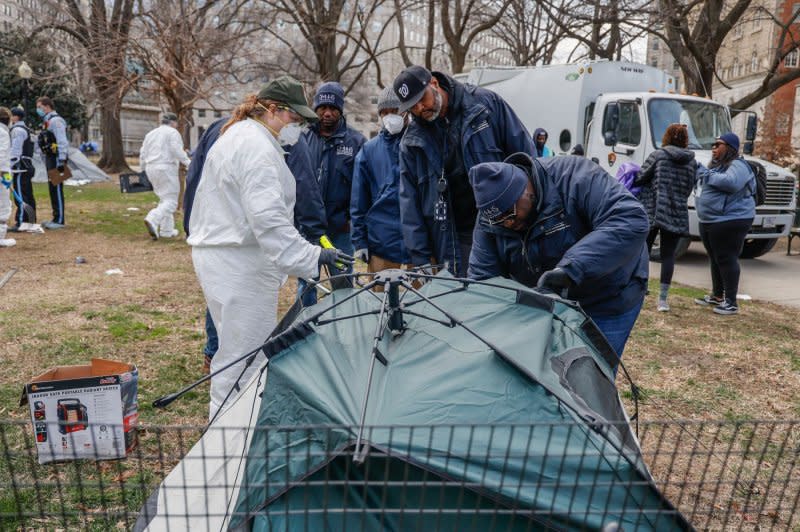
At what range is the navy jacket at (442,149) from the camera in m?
3.75

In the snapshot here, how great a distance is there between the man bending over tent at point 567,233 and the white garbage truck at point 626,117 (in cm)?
690

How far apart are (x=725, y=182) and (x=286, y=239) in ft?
15.5

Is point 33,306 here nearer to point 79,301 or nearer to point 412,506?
point 79,301

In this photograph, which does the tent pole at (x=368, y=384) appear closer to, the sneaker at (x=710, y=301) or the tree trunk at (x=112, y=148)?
the sneaker at (x=710, y=301)

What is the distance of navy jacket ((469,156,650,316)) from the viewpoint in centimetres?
271

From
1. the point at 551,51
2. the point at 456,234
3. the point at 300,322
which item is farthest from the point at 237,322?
the point at 551,51

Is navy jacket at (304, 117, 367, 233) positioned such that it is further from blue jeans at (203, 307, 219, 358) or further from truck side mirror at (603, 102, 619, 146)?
truck side mirror at (603, 102, 619, 146)

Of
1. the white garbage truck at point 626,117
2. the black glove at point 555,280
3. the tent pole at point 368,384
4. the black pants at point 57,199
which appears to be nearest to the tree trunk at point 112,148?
the black pants at point 57,199

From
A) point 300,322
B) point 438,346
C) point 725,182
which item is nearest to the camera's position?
point 438,346

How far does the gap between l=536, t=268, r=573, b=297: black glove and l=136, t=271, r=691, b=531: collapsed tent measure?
14.7 inches

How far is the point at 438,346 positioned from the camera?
85.1 inches

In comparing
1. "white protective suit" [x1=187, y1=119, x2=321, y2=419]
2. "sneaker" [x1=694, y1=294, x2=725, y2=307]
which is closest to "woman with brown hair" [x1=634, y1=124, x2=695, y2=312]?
"sneaker" [x1=694, y1=294, x2=725, y2=307]

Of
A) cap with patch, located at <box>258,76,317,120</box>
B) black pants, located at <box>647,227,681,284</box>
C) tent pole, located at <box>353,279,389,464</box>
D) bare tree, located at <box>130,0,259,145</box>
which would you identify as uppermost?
bare tree, located at <box>130,0,259,145</box>

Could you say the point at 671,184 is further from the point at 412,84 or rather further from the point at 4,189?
the point at 4,189
